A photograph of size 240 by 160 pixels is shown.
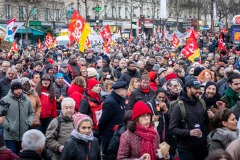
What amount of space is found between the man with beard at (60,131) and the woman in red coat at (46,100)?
234cm

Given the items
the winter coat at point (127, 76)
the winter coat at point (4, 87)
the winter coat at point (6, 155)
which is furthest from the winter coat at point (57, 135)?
the winter coat at point (127, 76)

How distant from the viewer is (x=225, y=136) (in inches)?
219

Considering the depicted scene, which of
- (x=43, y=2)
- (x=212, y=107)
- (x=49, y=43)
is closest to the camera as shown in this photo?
(x=212, y=107)

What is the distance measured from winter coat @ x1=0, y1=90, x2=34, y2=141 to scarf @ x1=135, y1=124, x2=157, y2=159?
2921 millimetres

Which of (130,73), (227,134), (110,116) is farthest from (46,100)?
(227,134)

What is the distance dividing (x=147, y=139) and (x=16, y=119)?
3.05 meters

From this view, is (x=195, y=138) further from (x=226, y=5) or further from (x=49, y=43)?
(x=226, y=5)

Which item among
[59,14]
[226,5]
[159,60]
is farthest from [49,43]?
[226,5]

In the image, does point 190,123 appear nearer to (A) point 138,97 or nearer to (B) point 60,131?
(B) point 60,131

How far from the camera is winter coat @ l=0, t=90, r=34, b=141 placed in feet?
25.5

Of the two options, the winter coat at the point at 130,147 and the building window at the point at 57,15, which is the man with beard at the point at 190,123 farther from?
the building window at the point at 57,15

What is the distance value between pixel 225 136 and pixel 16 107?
3.67 m

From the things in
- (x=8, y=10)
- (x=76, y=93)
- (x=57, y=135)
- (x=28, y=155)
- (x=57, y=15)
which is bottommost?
(x=57, y=135)

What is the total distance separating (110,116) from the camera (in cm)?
725
